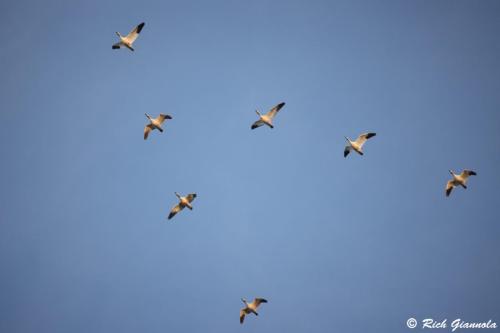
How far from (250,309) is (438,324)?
11.9 m

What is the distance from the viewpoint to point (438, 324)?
113 ft

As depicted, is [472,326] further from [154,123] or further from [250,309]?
[154,123]

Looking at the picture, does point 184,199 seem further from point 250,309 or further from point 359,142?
point 359,142

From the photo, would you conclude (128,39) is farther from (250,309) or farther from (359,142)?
(250,309)

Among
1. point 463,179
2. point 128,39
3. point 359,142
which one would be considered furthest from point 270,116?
point 463,179

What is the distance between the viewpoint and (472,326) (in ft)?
114

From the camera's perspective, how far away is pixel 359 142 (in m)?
34.5

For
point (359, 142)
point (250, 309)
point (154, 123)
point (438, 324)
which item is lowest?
point (250, 309)

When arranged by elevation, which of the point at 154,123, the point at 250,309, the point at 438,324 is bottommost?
the point at 250,309

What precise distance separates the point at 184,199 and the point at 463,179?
1723 cm

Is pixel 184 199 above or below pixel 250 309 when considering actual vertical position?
above

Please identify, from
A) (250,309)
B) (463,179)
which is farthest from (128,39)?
(463,179)

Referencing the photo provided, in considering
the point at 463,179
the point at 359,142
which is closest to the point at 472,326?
the point at 463,179

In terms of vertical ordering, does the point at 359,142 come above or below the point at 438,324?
above
